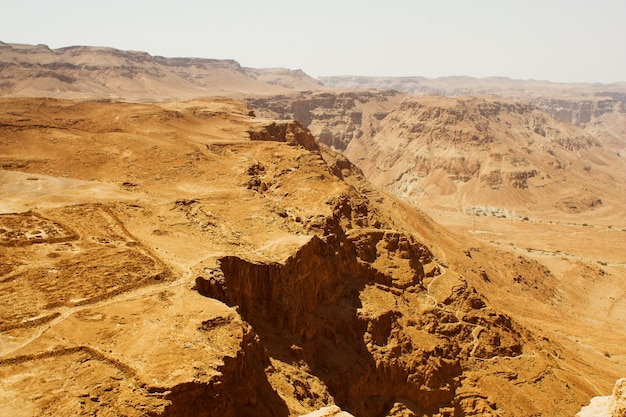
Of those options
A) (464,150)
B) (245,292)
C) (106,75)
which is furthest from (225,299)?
(106,75)

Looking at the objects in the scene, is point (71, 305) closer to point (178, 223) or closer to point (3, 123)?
point (178, 223)

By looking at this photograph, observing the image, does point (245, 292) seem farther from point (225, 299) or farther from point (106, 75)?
point (106, 75)

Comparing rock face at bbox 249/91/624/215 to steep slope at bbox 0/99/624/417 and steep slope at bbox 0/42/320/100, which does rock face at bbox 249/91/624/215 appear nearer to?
steep slope at bbox 0/42/320/100

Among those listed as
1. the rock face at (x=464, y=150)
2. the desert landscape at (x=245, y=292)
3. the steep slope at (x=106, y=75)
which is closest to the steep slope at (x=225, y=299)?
the desert landscape at (x=245, y=292)

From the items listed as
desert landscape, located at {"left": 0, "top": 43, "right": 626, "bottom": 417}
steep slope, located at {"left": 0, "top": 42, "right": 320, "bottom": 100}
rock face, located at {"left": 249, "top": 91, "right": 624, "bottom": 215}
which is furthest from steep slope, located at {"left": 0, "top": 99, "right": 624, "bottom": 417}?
steep slope, located at {"left": 0, "top": 42, "right": 320, "bottom": 100}

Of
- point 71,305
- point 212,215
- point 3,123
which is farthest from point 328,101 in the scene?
point 71,305
